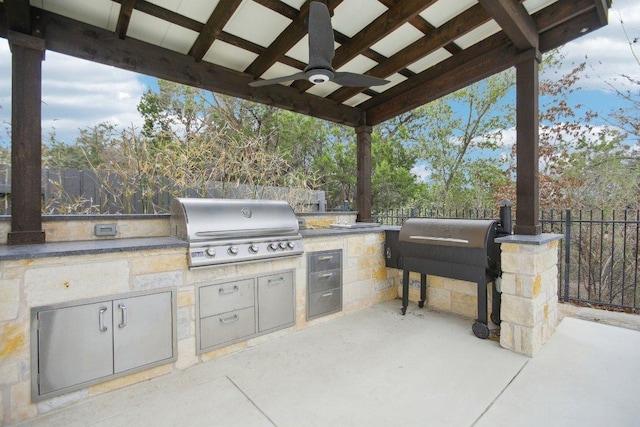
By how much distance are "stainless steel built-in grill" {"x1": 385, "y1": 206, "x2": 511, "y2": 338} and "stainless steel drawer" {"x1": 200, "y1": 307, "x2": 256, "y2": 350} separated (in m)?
1.89

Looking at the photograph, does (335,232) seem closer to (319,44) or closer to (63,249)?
(319,44)

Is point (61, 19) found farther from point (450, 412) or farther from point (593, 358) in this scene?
point (593, 358)

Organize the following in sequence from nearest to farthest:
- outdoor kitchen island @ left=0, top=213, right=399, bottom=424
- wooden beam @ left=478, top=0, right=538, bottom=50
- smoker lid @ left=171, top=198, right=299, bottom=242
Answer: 1. outdoor kitchen island @ left=0, top=213, right=399, bottom=424
2. wooden beam @ left=478, top=0, right=538, bottom=50
3. smoker lid @ left=171, top=198, right=299, bottom=242

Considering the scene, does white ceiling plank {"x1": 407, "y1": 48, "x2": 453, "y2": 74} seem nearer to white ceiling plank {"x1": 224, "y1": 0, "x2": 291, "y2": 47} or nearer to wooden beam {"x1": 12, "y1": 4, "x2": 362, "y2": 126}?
wooden beam {"x1": 12, "y1": 4, "x2": 362, "y2": 126}

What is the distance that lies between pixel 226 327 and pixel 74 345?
106 cm

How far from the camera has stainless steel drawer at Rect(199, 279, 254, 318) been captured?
2.60 m

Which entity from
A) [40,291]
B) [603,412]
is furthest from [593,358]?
[40,291]

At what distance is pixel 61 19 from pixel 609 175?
8.76 metres

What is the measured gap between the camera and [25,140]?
7.83 feet

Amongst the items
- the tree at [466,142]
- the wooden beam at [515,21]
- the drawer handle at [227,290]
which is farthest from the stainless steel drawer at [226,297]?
the tree at [466,142]

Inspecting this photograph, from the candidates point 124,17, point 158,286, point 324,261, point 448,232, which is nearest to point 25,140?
point 124,17

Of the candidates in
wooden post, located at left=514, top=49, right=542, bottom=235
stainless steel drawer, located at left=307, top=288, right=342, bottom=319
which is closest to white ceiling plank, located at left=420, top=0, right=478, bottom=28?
wooden post, located at left=514, top=49, right=542, bottom=235

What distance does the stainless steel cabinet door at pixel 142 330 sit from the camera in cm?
220

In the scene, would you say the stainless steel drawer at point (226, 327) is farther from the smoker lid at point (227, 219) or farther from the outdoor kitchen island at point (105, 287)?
the smoker lid at point (227, 219)
